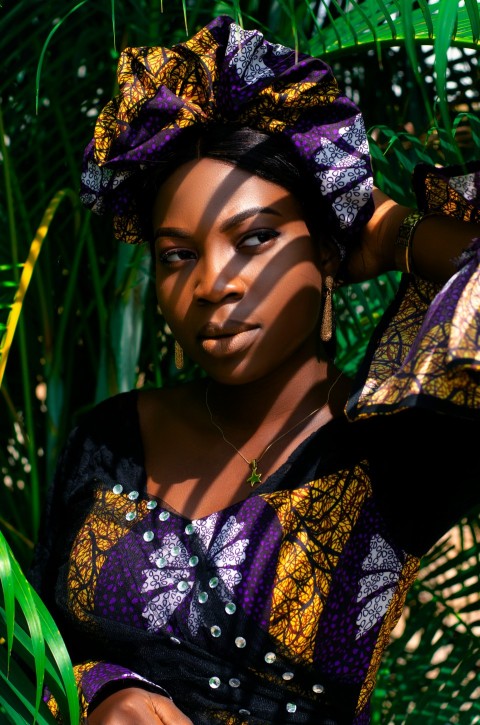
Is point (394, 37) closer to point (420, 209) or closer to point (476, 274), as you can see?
point (420, 209)

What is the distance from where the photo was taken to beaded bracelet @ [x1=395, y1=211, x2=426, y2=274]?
1.14m

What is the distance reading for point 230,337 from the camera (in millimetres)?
1159

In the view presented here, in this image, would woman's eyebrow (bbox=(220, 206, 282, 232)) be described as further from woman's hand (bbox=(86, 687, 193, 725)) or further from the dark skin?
woman's hand (bbox=(86, 687, 193, 725))

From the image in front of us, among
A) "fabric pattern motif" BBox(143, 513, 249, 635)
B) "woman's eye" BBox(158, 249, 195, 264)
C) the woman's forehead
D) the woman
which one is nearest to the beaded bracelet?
the woman

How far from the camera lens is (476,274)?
0.99m

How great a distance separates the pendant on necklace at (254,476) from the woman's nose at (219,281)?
210mm

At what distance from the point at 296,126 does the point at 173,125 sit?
0.14 metres

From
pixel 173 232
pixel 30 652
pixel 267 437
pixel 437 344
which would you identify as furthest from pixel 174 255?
pixel 30 652

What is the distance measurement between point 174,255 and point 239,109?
176 mm

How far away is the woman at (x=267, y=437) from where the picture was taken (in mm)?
1152

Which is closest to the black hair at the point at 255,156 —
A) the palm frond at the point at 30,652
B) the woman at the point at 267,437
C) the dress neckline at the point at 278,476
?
the woman at the point at 267,437

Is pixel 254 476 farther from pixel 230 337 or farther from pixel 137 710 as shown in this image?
pixel 137 710

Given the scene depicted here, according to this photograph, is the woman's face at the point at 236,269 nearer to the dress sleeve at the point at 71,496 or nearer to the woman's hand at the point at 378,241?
the woman's hand at the point at 378,241

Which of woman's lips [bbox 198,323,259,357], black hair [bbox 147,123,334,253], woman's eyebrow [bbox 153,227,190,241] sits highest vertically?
black hair [bbox 147,123,334,253]
